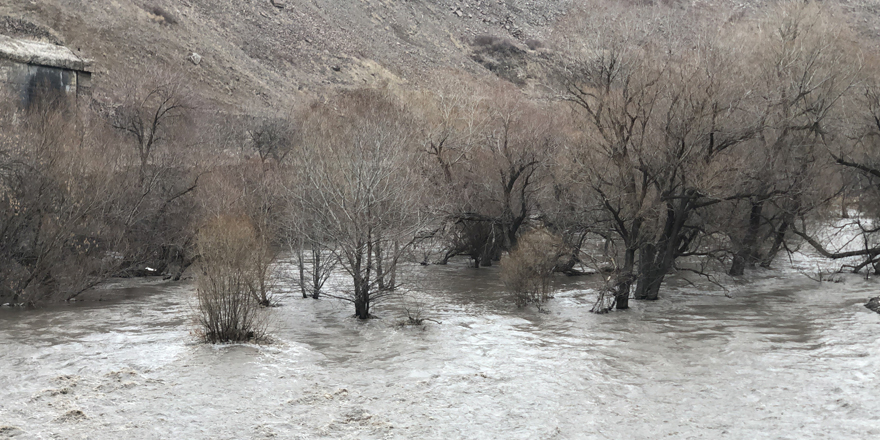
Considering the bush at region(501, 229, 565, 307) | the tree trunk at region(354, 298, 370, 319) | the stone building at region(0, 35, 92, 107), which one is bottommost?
the tree trunk at region(354, 298, 370, 319)

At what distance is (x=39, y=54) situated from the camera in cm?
3697

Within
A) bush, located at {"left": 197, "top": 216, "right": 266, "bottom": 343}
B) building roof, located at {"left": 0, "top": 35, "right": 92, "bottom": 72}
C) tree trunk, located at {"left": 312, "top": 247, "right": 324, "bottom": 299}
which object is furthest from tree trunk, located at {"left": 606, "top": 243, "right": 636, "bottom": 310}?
building roof, located at {"left": 0, "top": 35, "right": 92, "bottom": 72}

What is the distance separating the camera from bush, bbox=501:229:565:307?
21.0m

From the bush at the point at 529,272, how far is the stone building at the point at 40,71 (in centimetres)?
2617

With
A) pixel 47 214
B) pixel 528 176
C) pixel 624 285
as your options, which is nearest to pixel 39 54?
pixel 47 214

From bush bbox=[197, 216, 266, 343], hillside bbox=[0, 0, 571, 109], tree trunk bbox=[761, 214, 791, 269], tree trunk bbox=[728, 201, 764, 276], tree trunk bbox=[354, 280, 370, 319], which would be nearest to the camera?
bush bbox=[197, 216, 266, 343]

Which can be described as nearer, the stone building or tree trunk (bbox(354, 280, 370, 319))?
tree trunk (bbox(354, 280, 370, 319))

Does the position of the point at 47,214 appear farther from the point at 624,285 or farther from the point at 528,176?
the point at 624,285

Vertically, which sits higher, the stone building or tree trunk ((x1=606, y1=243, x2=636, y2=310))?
the stone building

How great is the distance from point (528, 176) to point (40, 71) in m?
27.4

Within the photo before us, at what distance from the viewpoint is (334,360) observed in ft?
46.8

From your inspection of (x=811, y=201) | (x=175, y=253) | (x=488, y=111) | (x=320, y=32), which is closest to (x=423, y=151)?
(x=488, y=111)

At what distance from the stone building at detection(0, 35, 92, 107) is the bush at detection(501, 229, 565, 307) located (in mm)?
26171

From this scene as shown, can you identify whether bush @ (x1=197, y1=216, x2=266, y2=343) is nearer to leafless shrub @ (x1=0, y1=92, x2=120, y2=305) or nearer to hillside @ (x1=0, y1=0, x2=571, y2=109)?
leafless shrub @ (x1=0, y1=92, x2=120, y2=305)
